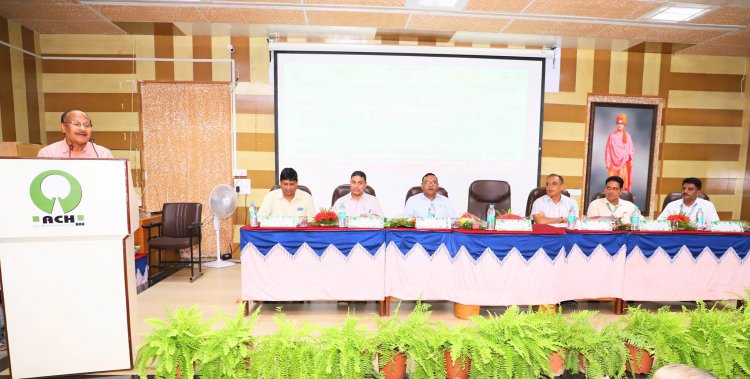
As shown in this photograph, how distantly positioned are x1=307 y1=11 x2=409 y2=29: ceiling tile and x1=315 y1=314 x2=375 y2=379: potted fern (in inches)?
146

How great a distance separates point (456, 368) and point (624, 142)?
5504 millimetres

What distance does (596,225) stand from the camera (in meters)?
3.27

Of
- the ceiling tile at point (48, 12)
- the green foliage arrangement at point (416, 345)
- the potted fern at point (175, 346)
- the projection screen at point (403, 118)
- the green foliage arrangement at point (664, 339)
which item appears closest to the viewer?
the potted fern at point (175, 346)

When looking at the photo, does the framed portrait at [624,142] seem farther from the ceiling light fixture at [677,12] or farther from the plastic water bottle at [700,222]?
the plastic water bottle at [700,222]

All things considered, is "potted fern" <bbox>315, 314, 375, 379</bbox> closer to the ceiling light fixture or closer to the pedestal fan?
the pedestal fan

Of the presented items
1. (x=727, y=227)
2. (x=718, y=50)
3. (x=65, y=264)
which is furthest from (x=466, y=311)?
(x=718, y=50)

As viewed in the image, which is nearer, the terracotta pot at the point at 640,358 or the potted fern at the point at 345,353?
the potted fern at the point at 345,353

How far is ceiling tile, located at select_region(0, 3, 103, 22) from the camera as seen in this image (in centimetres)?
412

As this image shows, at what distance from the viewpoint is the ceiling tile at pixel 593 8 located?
3887 millimetres

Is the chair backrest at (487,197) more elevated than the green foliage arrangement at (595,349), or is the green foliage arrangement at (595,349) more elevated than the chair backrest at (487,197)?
the chair backrest at (487,197)

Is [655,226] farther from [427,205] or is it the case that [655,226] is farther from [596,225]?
[427,205]

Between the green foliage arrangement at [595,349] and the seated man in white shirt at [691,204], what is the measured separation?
9.25ft

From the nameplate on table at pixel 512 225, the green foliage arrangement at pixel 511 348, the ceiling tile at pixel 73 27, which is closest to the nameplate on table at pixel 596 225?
the nameplate on table at pixel 512 225

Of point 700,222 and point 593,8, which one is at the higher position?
point 593,8
